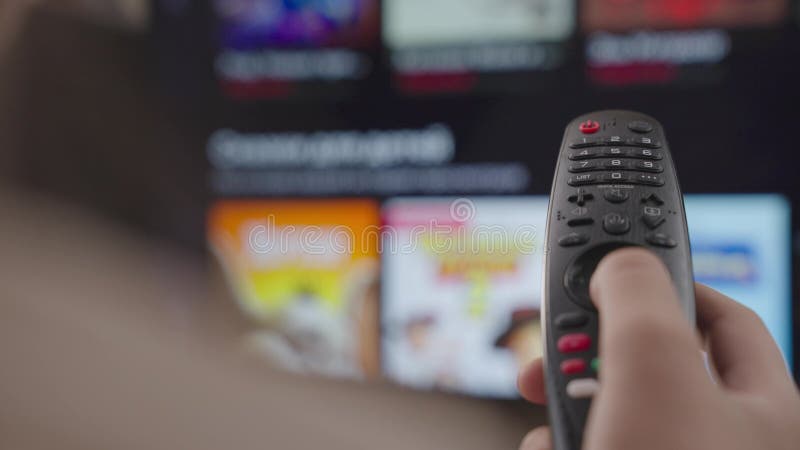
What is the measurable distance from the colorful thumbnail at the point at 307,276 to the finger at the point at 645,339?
1.11 meters

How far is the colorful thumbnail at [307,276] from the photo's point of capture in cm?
145

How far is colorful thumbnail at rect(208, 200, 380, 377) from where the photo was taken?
4.74 ft

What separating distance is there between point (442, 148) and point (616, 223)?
987 mm

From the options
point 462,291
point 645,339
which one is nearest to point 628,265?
point 645,339

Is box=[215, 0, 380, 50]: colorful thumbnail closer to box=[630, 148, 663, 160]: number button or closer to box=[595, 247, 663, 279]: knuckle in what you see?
box=[630, 148, 663, 160]: number button

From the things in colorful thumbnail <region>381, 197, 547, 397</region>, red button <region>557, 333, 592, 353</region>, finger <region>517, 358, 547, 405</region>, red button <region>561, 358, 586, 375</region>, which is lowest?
colorful thumbnail <region>381, 197, 547, 397</region>

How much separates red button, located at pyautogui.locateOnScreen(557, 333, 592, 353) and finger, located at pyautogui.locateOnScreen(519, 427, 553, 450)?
0.15ft

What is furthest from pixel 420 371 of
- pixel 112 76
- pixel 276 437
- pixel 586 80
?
pixel 276 437

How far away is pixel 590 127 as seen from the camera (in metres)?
0.53

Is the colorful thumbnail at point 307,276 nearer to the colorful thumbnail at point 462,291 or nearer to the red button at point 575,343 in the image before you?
the colorful thumbnail at point 462,291

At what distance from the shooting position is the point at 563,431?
40cm

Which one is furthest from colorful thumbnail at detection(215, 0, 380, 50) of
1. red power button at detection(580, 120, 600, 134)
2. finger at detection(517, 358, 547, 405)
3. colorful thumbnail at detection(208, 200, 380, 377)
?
finger at detection(517, 358, 547, 405)

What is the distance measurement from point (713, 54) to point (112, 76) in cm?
108

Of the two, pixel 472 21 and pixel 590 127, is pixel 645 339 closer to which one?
pixel 590 127
